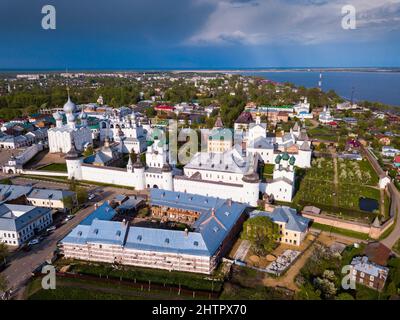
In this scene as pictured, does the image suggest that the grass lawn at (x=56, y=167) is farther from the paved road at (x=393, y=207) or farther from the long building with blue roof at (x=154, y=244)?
the paved road at (x=393, y=207)

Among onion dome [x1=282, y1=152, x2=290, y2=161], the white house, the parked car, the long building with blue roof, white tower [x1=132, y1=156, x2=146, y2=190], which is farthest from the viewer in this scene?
white tower [x1=132, y1=156, x2=146, y2=190]

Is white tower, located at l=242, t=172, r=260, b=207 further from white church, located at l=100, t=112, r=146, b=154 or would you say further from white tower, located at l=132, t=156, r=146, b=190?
white church, located at l=100, t=112, r=146, b=154

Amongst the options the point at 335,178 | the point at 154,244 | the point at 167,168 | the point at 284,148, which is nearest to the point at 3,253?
the point at 154,244

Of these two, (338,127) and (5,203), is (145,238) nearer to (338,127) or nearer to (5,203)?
(5,203)

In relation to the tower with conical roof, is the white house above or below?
below

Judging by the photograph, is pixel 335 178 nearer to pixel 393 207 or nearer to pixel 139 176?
pixel 393 207

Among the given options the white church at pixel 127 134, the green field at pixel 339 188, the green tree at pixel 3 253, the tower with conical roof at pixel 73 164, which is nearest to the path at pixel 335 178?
the green field at pixel 339 188

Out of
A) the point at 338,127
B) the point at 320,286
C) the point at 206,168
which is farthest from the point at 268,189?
the point at 338,127

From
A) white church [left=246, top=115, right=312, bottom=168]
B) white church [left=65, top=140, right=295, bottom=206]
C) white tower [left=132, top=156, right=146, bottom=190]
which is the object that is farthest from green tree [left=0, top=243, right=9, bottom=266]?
white church [left=246, top=115, right=312, bottom=168]

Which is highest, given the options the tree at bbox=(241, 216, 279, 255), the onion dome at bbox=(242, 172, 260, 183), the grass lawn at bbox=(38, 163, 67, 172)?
the onion dome at bbox=(242, 172, 260, 183)
